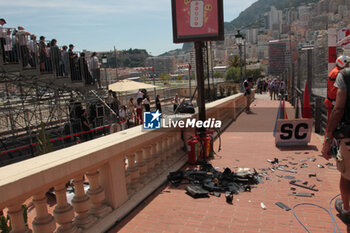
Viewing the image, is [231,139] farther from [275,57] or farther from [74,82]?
[275,57]

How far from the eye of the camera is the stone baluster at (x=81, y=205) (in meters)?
3.42

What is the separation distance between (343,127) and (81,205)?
10.5 feet

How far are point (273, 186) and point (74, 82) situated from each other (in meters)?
12.6

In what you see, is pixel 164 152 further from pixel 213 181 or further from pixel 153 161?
pixel 213 181

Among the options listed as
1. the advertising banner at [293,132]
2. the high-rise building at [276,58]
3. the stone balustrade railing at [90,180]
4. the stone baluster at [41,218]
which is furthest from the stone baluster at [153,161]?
the high-rise building at [276,58]

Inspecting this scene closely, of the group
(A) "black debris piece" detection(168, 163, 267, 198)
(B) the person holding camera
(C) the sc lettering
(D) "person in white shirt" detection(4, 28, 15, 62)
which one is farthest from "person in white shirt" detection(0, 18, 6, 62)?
(B) the person holding camera

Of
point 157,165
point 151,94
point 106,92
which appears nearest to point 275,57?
point 151,94

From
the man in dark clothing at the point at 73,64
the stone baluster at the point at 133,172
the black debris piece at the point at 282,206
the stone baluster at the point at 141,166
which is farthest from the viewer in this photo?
the man in dark clothing at the point at 73,64

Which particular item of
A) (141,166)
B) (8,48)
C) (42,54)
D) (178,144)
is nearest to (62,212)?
(141,166)

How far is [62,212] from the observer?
3.12m

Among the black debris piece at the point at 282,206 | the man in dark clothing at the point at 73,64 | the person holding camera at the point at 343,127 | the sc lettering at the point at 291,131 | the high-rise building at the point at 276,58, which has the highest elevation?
the high-rise building at the point at 276,58

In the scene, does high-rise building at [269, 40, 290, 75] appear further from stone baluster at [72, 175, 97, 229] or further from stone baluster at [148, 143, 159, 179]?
stone baluster at [72, 175, 97, 229]

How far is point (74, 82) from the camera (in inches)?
599

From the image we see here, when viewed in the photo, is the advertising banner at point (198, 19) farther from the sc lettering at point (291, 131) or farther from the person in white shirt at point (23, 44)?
the person in white shirt at point (23, 44)
